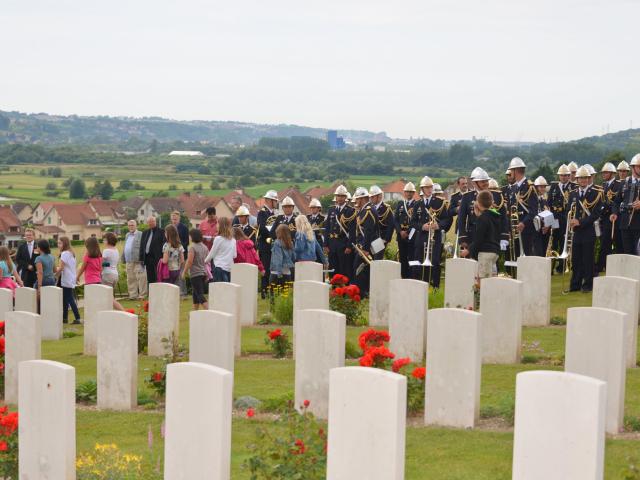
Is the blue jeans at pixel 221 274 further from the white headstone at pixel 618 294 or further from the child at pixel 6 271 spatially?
the white headstone at pixel 618 294

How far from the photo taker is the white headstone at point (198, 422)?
23.5ft

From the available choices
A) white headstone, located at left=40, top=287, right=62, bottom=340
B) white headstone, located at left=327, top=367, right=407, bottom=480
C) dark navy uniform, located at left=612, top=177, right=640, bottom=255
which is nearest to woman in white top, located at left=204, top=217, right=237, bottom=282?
white headstone, located at left=40, top=287, right=62, bottom=340

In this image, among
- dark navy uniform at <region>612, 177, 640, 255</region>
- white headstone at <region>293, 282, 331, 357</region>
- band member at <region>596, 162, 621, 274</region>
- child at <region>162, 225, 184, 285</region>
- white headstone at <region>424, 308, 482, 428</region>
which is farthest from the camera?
child at <region>162, 225, 184, 285</region>

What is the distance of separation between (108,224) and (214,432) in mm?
99045

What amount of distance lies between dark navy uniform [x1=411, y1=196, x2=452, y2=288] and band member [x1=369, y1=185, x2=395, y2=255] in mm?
414

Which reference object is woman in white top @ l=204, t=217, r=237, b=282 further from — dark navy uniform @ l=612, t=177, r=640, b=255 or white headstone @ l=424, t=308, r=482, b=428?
white headstone @ l=424, t=308, r=482, b=428

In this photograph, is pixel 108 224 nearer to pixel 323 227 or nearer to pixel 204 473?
pixel 323 227

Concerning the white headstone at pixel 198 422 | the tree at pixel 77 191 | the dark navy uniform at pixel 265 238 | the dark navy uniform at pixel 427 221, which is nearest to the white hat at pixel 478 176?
the dark navy uniform at pixel 427 221

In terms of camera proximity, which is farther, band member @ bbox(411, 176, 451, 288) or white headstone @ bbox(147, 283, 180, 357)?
band member @ bbox(411, 176, 451, 288)

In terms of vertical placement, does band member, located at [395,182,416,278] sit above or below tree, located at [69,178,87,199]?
above

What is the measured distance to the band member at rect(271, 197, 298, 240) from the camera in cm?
1976

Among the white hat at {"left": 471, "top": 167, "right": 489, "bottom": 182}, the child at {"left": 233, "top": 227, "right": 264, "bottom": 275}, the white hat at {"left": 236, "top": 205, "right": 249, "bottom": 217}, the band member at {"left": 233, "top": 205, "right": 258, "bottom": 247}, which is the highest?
the white hat at {"left": 471, "top": 167, "right": 489, "bottom": 182}

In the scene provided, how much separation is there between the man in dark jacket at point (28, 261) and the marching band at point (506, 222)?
3.73m

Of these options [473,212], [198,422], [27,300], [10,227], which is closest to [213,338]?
A: [198,422]
